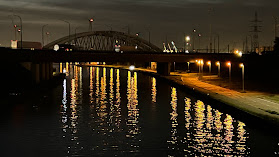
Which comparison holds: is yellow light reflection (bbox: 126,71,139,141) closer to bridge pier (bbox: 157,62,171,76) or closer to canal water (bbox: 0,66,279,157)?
canal water (bbox: 0,66,279,157)

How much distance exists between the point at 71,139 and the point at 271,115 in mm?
19805

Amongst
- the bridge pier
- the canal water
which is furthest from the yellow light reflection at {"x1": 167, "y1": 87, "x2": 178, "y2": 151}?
the bridge pier

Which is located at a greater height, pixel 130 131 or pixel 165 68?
pixel 165 68

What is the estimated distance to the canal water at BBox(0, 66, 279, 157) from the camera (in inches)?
1416

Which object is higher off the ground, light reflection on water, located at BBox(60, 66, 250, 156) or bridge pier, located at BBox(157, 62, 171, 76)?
bridge pier, located at BBox(157, 62, 171, 76)

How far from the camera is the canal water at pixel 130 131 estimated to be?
1416 inches

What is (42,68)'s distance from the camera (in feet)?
366

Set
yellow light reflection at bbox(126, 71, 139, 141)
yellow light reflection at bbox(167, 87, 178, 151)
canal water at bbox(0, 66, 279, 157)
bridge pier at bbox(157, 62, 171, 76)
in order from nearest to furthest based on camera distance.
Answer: canal water at bbox(0, 66, 279, 157), yellow light reflection at bbox(167, 87, 178, 151), yellow light reflection at bbox(126, 71, 139, 141), bridge pier at bbox(157, 62, 171, 76)

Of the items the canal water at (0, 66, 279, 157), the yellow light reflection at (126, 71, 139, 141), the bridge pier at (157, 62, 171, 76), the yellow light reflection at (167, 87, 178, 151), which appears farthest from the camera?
the bridge pier at (157, 62, 171, 76)

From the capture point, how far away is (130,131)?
43719 mm

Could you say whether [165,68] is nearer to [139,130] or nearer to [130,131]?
[139,130]

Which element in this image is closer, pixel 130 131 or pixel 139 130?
pixel 130 131

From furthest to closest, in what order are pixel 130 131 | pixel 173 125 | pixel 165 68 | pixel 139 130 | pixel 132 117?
pixel 165 68 → pixel 132 117 → pixel 173 125 → pixel 139 130 → pixel 130 131

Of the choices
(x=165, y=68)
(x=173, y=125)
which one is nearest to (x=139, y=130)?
(x=173, y=125)
